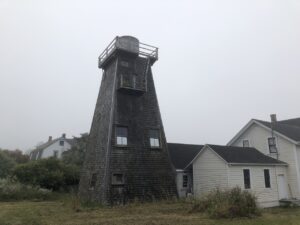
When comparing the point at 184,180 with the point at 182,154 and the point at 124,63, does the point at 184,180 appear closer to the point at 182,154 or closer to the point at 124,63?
the point at 182,154


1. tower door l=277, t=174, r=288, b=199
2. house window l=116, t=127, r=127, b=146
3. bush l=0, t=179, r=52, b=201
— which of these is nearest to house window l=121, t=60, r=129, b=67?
house window l=116, t=127, r=127, b=146

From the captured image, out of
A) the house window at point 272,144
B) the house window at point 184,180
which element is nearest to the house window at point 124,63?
the house window at point 184,180

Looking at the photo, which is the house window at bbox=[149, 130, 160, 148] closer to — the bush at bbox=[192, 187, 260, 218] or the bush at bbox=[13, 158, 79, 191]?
the bush at bbox=[192, 187, 260, 218]

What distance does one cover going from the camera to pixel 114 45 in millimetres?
23219

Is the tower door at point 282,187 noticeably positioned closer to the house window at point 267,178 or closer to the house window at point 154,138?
the house window at point 267,178

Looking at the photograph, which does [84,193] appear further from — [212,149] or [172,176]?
[212,149]

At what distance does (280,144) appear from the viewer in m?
24.6

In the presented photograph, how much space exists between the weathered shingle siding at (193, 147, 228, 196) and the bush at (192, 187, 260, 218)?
5.01 m

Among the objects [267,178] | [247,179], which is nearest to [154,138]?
[247,179]

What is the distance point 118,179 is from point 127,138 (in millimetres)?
3219

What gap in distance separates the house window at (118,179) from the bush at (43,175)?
11.1m

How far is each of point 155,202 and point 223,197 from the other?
20.1 ft

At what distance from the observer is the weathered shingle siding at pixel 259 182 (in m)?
20.4

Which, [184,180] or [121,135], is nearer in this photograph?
[121,135]
